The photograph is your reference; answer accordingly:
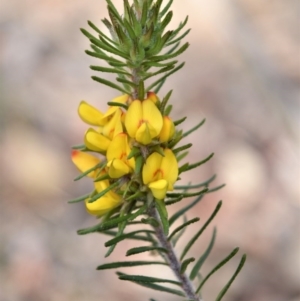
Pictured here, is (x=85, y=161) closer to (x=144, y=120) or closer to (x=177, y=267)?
(x=144, y=120)

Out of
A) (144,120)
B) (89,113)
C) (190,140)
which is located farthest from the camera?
(190,140)

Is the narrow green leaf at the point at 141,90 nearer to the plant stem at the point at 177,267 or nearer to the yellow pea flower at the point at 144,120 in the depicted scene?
the yellow pea flower at the point at 144,120

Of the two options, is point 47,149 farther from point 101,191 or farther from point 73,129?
point 101,191

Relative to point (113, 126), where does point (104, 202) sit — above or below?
below

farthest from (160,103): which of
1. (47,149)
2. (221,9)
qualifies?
(221,9)

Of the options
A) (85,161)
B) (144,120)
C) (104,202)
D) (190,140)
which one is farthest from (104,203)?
(190,140)

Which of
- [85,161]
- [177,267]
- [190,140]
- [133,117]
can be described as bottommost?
[177,267]

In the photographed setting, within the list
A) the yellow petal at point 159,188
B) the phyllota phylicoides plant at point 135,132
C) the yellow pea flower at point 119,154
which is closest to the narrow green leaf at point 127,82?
the phyllota phylicoides plant at point 135,132
